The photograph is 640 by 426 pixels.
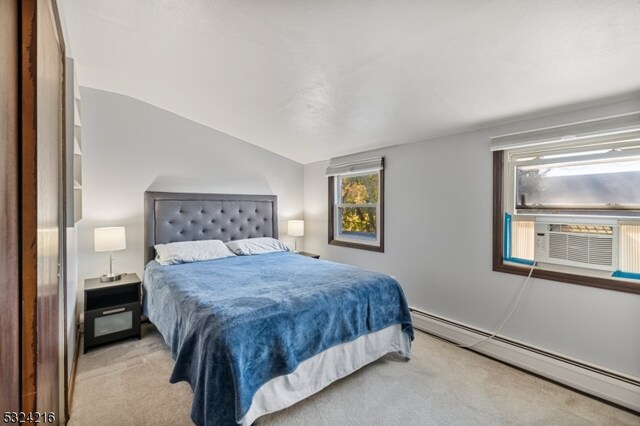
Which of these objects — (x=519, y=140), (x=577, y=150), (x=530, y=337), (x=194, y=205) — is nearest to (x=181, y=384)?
(x=194, y=205)

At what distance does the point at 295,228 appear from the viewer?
4609mm

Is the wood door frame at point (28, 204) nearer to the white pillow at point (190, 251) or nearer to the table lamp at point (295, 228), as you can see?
the white pillow at point (190, 251)

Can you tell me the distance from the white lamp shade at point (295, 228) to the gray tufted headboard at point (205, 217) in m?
0.22

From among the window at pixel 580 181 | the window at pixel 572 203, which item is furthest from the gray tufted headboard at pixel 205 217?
the window at pixel 580 181

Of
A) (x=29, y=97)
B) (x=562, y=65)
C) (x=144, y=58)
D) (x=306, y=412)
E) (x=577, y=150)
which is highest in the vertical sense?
(x=144, y=58)

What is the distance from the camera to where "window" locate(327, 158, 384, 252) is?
3.83 metres

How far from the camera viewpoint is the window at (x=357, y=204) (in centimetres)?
383

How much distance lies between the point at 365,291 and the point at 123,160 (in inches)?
118

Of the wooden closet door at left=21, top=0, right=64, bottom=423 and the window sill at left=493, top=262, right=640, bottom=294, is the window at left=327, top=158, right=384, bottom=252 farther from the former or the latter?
the wooden closet door at left=21, top=0, right=64, bottom=423

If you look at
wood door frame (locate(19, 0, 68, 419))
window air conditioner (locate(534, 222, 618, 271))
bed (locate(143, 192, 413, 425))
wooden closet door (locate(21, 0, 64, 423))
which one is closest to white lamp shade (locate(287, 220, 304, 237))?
bed (locate(143, 192, 413, 425))

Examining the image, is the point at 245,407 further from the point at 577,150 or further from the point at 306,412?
the point at 577,150

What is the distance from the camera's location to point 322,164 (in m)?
4.64

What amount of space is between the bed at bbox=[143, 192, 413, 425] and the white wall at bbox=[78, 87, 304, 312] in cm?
65

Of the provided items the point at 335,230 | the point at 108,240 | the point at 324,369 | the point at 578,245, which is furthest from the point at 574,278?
the point at 108,240
